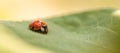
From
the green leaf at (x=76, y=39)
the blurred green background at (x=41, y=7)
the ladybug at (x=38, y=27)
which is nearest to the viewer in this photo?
the green leaf at (x=76, y=39)

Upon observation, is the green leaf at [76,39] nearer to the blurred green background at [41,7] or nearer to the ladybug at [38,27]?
the ladybug at [38,27]

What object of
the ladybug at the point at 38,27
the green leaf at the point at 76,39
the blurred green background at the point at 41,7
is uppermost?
the blurred green background at the point at 41,7

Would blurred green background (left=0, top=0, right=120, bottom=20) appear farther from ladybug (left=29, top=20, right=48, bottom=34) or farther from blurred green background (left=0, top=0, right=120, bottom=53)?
ladybug (left=29, top=20, right=48, bottom=34)

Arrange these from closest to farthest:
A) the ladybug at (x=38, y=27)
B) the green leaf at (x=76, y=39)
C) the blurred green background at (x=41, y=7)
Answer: the green leaf at (x=76, y=39), the ladybug at (x=38, y=27), the blurred green background at (x=41, y=7)

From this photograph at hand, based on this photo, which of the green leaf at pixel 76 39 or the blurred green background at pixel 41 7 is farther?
the blurred green background at pixel 41 7

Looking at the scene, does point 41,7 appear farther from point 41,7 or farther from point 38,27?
point 38,27

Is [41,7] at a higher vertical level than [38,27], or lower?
higher

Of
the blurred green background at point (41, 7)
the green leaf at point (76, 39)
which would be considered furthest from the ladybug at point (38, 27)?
the blurred green background at point (41, 7)

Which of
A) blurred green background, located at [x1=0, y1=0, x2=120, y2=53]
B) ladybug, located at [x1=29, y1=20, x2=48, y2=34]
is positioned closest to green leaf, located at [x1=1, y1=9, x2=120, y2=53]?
ladybug, located at [x1=29, y1=20, x2=48, y2=34]

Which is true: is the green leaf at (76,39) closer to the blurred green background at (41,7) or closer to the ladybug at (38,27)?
the ladybug at (38,27)

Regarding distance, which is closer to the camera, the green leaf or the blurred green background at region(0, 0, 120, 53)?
the green leaf

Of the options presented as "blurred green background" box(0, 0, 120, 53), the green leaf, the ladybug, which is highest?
"blurred green background" box(0, 0, 120, 53)

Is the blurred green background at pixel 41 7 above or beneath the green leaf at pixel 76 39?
above

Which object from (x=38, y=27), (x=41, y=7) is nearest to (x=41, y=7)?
(x=41, y=7)
